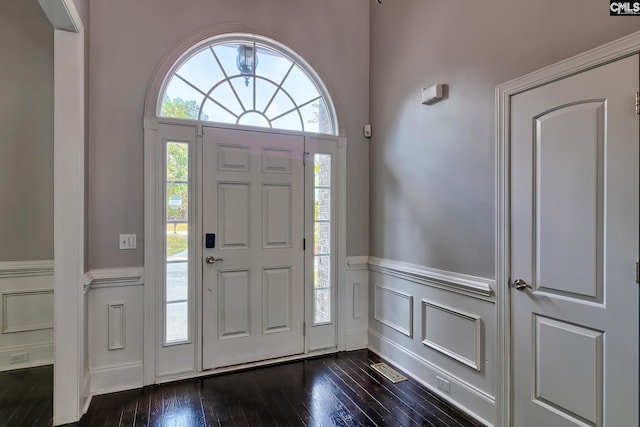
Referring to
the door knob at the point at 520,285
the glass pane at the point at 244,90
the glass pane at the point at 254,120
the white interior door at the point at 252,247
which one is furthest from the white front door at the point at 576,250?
the glass pane at the point at 244,90

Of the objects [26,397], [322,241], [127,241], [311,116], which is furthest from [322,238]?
[26,397]

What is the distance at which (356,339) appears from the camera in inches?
136

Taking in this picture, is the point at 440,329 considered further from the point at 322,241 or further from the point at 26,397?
the point at 26,397

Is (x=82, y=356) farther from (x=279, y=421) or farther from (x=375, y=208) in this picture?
(x=375, y=208)

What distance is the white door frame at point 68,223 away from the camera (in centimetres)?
221

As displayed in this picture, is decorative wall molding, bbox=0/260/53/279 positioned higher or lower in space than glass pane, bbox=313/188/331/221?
lower

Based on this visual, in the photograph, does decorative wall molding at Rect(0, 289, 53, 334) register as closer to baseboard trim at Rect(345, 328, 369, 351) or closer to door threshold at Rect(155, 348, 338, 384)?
door threshold at Rect(155, 348, 338, 384)

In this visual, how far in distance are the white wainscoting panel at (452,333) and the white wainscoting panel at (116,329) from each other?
2.22m

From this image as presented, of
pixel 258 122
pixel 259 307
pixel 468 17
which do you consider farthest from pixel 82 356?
pixel 468 17

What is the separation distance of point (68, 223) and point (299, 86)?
2150 mm

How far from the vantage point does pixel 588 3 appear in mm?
1716

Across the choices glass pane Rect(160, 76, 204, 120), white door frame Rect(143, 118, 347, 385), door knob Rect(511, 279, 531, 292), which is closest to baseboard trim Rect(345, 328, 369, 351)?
white door frame Rect(143, 118, 347, 385)

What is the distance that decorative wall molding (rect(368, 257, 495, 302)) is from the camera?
2.26m

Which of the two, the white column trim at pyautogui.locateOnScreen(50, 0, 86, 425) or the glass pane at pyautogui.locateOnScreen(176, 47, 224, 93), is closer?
the white column trim at pyautogui.locateOnScreen(50, 0, 86, 425)
